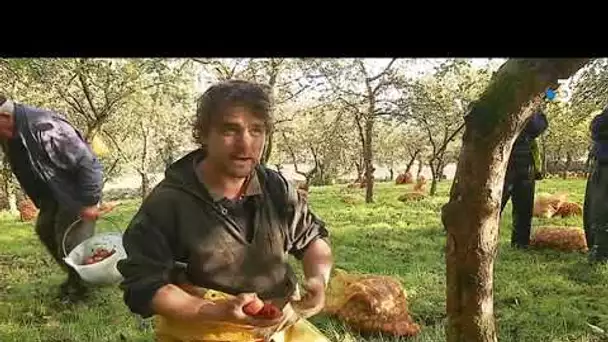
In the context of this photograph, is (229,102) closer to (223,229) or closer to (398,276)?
(223,229)

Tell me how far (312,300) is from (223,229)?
1.09 feet

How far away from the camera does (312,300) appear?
7.38 ft

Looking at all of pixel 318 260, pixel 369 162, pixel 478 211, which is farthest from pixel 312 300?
pixel 478 211

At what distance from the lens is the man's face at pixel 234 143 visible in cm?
219

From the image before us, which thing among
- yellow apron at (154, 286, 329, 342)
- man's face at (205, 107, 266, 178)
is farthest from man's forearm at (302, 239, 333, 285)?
man's face at (205, 107, 266, 178)

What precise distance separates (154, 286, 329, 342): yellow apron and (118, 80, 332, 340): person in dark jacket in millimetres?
16

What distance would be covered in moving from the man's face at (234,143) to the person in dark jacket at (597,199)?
3.27ft

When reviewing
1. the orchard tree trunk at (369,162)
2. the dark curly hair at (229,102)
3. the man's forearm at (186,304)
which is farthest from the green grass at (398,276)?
the dark curly hair at (229,102)

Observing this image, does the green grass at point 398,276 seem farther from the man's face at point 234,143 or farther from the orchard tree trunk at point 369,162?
the man's face at point 234,143

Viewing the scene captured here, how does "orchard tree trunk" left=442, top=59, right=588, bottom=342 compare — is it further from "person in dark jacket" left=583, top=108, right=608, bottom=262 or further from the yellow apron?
the yellow apron

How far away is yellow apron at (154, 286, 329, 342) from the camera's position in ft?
6.98

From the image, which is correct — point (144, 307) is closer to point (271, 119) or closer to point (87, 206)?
point (87, 206)
